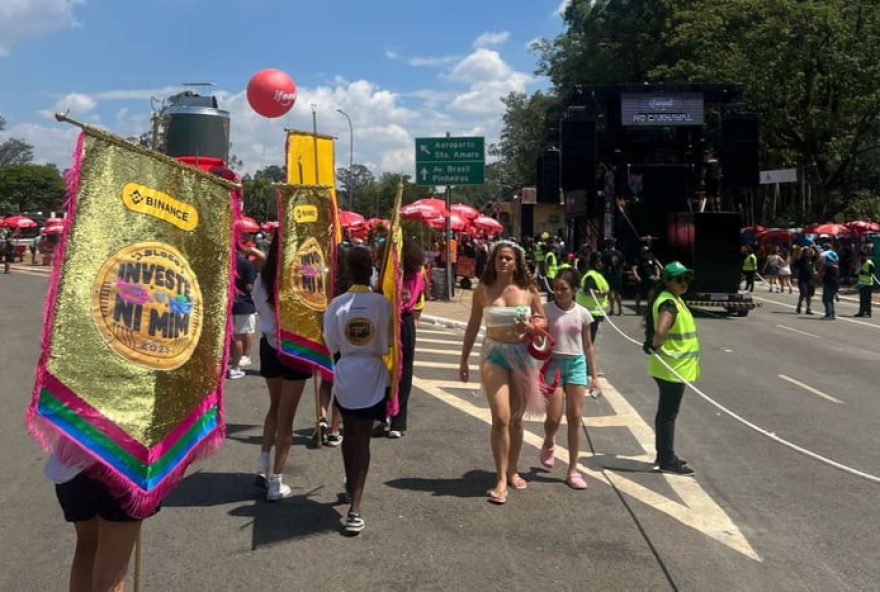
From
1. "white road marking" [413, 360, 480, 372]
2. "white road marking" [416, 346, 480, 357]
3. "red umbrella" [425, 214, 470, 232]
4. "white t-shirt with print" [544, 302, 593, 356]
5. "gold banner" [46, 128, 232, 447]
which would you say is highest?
"red umbrella" [425, 214, 470, 232]

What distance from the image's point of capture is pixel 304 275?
18.6 ft

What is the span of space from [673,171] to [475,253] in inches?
325

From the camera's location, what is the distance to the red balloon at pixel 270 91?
453 inches

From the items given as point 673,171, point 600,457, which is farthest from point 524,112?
point 600,457

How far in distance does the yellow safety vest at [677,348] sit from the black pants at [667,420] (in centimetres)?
8

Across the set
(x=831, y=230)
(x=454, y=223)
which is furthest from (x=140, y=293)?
(x=831, y=230)

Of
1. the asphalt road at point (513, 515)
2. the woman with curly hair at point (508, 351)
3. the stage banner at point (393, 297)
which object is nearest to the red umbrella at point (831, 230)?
the asphalt road at point (513, 515)

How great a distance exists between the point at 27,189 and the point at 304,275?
8450 centimetres

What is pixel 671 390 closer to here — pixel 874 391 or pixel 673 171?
pixel 874 391

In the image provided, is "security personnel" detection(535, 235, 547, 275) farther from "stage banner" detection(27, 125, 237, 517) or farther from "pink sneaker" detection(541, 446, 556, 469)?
"stage banner" detection(27, 125, 237, 517)

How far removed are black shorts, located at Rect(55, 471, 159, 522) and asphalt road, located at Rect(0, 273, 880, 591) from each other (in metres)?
1.32

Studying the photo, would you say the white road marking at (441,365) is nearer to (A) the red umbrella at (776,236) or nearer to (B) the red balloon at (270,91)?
(B) the red balloon at (270,91)

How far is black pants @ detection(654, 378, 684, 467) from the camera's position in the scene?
20.0ft

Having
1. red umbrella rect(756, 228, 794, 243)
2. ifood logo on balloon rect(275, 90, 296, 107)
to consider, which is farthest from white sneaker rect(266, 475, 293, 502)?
red umbrella rect(756, 228, 794, 243)
